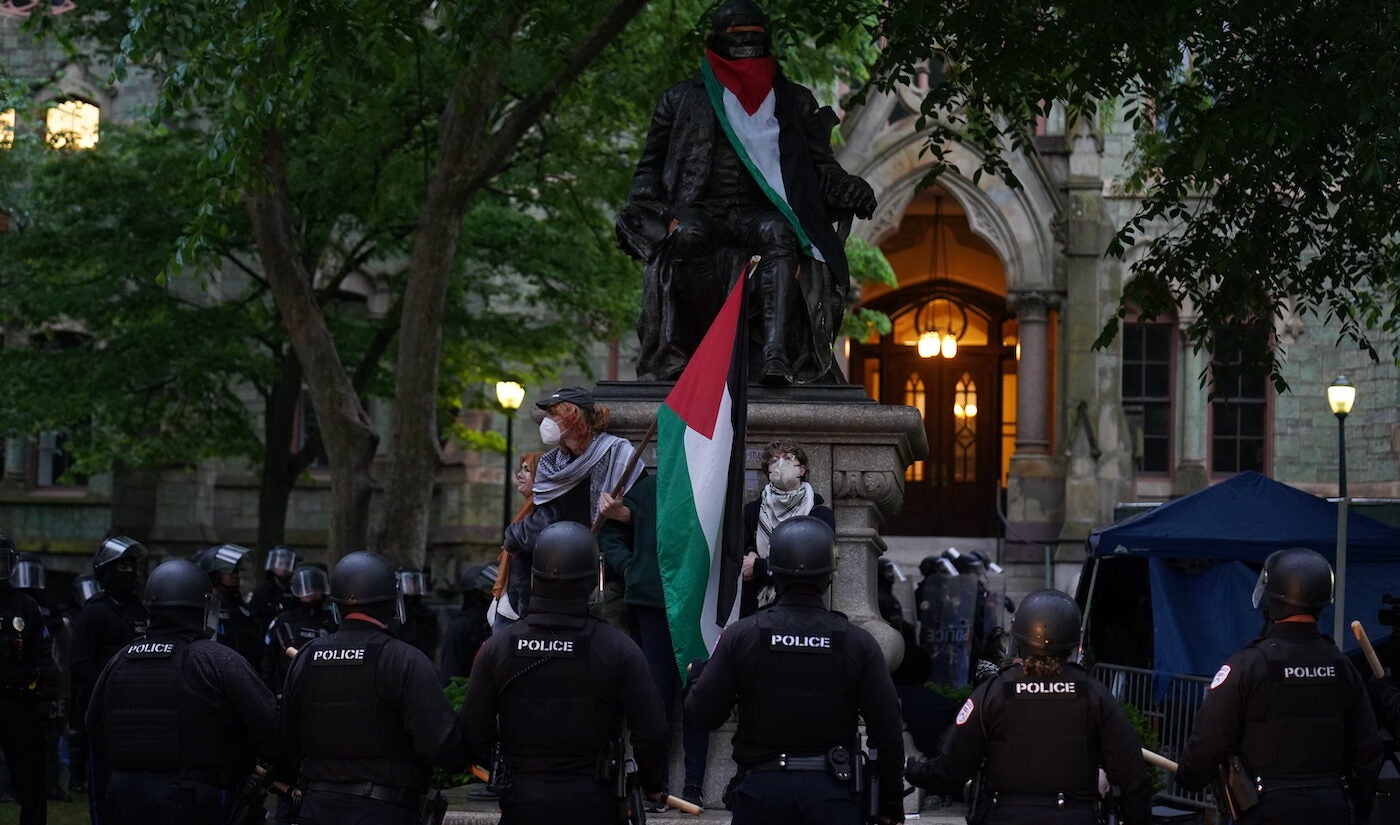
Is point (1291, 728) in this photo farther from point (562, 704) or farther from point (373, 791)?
point (373, 791)

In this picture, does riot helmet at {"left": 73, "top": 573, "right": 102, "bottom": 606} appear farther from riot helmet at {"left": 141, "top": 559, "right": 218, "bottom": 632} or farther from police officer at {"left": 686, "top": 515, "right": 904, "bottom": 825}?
police officer at {"left": 686, "top": 515, "right": 904, "bottom": 825}

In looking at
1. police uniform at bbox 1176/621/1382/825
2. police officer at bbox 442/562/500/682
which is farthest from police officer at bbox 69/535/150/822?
police uniform at bbox 1176/621/1382/825

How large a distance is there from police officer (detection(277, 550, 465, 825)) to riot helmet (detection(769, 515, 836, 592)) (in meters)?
1.30

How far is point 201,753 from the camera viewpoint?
7816 mm

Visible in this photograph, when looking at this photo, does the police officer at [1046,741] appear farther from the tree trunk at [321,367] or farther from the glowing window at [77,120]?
the glowing window at [77,120]

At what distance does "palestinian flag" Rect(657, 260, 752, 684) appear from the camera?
29.4 feet

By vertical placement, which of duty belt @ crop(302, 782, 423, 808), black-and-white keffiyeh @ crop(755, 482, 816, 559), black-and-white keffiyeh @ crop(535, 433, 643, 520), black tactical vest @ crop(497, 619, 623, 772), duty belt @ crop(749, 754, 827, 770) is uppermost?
black-and-white keffiyeh @ crop(535, 433, 643, 520)

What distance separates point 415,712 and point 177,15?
9481mm

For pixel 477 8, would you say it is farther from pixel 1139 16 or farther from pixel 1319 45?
pixel 1319 45

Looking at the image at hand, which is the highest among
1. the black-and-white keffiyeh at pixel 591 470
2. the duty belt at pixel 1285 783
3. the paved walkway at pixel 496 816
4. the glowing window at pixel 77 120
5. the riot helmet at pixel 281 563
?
the glowing window at pixel 77 120

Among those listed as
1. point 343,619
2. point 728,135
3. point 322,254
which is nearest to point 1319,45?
point 728,135

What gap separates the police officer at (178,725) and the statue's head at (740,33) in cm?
441

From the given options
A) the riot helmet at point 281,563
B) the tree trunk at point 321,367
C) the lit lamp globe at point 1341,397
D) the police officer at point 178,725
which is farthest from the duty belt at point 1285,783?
the lit lamp globe at point 1341,397

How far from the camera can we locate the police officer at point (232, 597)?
47.8 feet
